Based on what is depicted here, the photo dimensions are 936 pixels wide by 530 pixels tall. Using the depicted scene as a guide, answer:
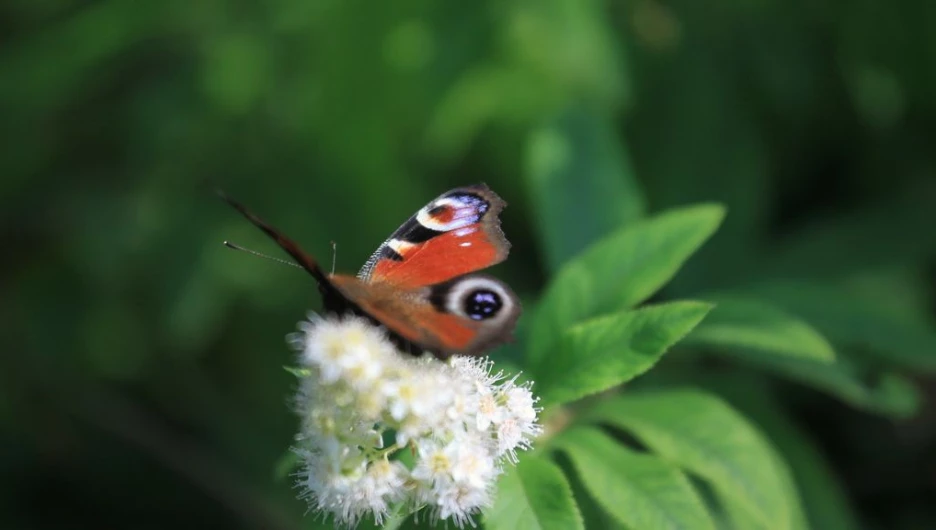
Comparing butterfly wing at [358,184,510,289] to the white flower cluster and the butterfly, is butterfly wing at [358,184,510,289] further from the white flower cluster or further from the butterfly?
the white flower cluster

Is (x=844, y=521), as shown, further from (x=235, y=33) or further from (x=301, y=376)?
(x=235, y=33)

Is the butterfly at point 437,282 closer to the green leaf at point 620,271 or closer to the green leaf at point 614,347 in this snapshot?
the green leaf at point 614,347

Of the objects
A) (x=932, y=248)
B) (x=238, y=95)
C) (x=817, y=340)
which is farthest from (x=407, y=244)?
(x=932, y=248)

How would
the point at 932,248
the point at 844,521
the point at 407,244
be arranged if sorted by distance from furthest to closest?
Result: the point at 932,248, the point at 844,521, the point at 407,244

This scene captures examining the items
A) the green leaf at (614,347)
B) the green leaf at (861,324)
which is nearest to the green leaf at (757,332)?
the green leaf at (614,347)

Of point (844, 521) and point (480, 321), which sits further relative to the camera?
point (844, 521)

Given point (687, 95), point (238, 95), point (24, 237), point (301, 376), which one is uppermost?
point (687, 95)

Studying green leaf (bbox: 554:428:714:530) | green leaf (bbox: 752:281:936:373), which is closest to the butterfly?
green leaf (bbox: 554:428:714:530)

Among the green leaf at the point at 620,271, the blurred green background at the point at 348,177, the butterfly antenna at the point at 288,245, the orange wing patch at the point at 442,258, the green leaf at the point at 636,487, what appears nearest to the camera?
the butterfly antenna at the point at 288,245
